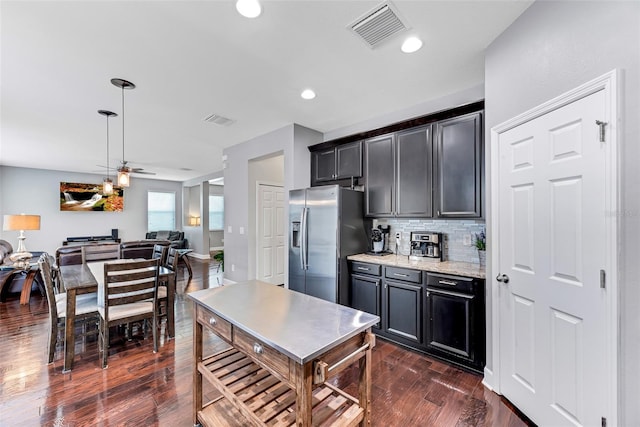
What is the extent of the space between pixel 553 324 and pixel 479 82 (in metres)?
2.36

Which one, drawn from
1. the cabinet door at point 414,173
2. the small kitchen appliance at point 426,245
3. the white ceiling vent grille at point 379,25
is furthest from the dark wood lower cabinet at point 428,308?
the white ceiling vent grille at point 379,25

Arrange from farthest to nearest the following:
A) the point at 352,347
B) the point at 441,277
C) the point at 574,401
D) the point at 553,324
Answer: the point at 441,277 < the point at 553,324 < the point at 574,401 < the point at 352,347

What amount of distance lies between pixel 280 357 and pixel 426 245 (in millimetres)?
2457

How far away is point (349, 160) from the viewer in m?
3.73

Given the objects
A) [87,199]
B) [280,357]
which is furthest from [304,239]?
[87,199]

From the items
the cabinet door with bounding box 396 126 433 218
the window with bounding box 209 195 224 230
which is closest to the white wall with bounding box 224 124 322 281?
the cabinet door with bounding box 396 126 433 218

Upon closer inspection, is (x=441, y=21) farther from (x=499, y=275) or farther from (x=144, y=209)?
(x=144, y=209)

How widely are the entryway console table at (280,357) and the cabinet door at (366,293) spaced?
148 cm

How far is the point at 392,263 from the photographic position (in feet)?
9.59

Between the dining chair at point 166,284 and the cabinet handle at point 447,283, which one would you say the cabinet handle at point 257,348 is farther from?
the dining chair at point 166,284

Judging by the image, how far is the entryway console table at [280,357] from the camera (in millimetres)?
1116

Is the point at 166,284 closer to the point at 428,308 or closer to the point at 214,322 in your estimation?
the point at 214,322

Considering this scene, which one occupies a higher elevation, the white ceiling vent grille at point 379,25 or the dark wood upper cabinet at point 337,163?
the white ceiling vent grille at point 379,25

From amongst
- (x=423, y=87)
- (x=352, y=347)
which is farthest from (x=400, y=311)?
(x=423, y=87)
